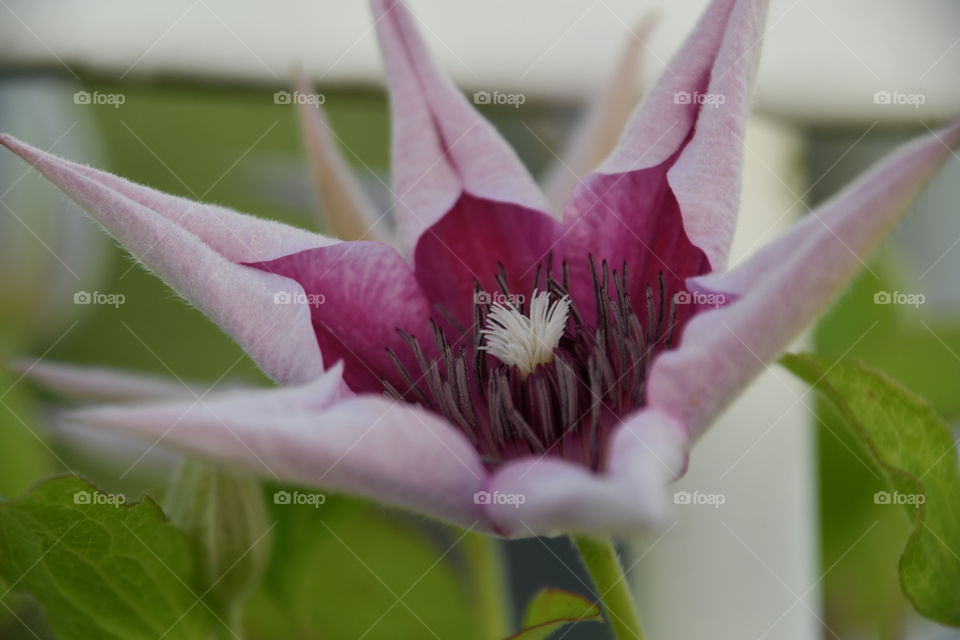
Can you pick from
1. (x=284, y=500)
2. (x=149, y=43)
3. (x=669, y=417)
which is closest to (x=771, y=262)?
(x=669, y=417)

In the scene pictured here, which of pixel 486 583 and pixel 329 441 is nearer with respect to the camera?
pixel 329 441

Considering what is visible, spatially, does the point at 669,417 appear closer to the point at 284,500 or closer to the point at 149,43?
the point at 284,500

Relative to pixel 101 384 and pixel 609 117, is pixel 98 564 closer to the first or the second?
pixel 101 384

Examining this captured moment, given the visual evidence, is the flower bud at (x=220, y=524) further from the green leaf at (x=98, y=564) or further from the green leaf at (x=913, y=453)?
the green leaf at (x=913, y=453)

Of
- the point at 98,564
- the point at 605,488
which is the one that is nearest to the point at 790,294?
the point at 605,488

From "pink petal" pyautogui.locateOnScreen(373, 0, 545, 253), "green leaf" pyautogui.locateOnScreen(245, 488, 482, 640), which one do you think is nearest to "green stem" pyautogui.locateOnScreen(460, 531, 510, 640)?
"green leaf" pyautogui.locateOnScreen(245, 488, 482, 640)

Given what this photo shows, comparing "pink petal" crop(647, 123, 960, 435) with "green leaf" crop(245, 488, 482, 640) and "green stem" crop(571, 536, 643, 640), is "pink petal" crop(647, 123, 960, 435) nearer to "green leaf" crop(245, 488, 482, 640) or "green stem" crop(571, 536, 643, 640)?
"green stem" crop(571, 536, 643, 640)
